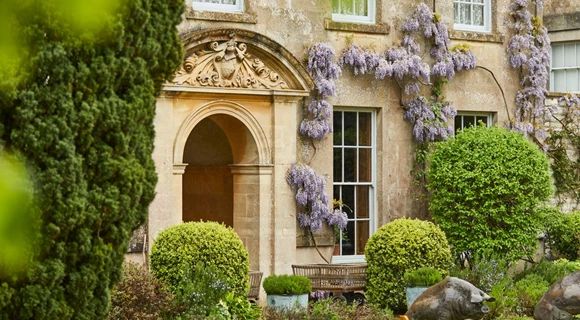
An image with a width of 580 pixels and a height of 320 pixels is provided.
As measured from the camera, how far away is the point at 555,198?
1967cm

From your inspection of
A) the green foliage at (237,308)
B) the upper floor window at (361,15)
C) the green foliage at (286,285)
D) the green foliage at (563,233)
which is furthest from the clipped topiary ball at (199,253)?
the green foliage at (563,233)

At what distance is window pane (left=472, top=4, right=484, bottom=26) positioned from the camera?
18.8 meters

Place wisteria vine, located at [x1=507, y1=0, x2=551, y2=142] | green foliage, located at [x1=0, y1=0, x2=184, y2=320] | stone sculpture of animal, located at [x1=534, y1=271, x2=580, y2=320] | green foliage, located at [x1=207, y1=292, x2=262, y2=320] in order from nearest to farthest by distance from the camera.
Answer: green foliage, located at [x1=0, y1=0, x2=184, y2=320] → green foliage, located at [x1=207, y1=292, x2=262, y2=320] → stone sculpture of animal, located at [x1=534, y1=271, x2=580, y2=320] → wisteria vine, located at [x1=507, y1=0, x2=551, y2=142]

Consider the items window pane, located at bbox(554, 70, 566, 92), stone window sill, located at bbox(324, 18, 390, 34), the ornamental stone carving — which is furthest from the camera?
window pane, located at bbox(554, 70, 566, 92)

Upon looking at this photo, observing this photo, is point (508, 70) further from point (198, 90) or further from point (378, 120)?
point (198, 90)

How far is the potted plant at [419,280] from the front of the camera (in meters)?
14.7

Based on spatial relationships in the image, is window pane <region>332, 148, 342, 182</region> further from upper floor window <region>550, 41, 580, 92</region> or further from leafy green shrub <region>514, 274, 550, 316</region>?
upper floor window <region>550, 41, 580, 92</region>

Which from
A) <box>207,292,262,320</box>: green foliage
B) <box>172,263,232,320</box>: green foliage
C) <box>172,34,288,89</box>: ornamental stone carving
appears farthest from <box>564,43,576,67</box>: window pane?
<box>172,263,232,320</box>: green foliage

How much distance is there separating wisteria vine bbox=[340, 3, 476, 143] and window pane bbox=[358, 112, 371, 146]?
2.06 feet

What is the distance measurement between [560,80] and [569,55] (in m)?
0.56

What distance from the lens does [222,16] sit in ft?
51.5

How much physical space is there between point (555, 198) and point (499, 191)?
3.20 meters

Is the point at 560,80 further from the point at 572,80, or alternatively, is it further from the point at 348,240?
the point at 348,240

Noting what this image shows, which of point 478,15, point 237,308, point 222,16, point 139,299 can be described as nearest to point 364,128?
point 478,15
